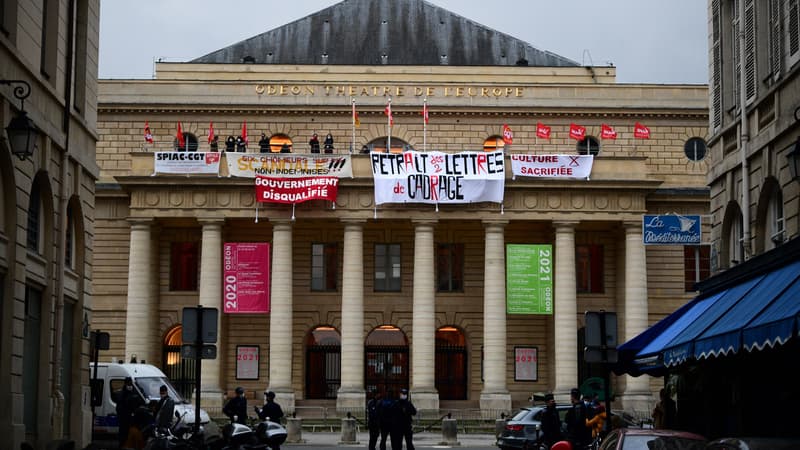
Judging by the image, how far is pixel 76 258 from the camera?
95.4 ft

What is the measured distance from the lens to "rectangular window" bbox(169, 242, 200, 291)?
197 ft

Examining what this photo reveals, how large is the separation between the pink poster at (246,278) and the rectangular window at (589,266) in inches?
587

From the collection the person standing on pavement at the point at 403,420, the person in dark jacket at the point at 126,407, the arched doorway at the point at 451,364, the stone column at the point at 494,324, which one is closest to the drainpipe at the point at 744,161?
the person standing on pavement at the point at 403,420

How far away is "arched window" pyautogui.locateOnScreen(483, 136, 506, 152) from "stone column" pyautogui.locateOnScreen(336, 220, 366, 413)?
26.1 feet

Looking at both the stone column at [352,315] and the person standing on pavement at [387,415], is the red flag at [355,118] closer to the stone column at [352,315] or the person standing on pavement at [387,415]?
the stone column at [352,315]

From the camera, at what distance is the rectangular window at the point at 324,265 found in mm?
60375

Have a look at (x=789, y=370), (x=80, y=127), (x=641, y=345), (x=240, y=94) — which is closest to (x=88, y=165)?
(x=80, y=127)

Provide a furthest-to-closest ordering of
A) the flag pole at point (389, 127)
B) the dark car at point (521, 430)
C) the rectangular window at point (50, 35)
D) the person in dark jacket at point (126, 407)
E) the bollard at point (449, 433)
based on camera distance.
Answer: the flag pole at point (389, 127) < the bollard at point (449, 433) < the dark car at point (521, 430) < the person in dark jacket at point (126, 407) < the rectangular window at point (50, 35)

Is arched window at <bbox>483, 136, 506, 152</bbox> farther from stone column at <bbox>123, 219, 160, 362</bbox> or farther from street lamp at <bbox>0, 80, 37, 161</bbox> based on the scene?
street lamp at <bbox>0, 80, 37, 161</bbox>

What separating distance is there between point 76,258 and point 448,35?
40.3 m

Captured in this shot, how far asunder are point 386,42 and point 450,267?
12.8 metres

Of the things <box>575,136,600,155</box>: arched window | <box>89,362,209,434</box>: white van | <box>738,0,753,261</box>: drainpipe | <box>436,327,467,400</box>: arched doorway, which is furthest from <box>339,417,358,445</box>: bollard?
<box>575,136,600,155</box>: arched window

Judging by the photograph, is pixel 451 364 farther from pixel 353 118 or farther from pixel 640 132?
pixel 640 132

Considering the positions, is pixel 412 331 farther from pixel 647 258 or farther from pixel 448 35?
pixel 448 35
